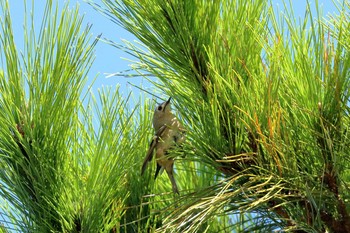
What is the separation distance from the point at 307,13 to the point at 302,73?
0.64 feet

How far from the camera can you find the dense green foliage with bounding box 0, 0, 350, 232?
1.59m

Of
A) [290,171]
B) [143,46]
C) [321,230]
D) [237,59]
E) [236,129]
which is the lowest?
[321,230]

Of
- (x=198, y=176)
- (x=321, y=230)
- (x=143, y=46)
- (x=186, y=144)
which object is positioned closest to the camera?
(x=321, y=230)

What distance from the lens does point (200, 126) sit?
5.57 feet

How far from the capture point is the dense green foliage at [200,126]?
1.59 m

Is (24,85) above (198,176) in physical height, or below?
above

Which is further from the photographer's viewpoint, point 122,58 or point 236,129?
point 122,58

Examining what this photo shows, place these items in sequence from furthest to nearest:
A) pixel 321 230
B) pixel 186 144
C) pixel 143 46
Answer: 1. pixel 143 46
2. pixel 186 144
3. pixel 321 230

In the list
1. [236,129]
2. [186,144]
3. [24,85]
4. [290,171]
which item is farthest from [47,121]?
[290,171]

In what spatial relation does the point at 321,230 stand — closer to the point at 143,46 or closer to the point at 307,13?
the point at 307,13

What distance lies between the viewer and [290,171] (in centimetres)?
160

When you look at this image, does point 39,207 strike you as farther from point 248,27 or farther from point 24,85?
point 248,27

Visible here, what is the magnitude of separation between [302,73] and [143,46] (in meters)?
0.49

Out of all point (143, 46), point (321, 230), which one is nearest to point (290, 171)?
point (321, 230)
